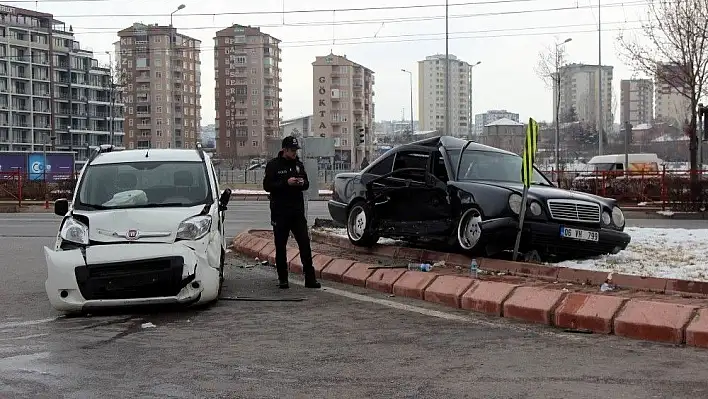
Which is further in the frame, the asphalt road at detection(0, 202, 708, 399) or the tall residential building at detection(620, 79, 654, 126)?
the tall residential building at detection(620, 79, 654, 126)

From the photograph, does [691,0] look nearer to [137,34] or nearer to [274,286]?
[274,286]

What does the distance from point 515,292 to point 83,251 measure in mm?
4151

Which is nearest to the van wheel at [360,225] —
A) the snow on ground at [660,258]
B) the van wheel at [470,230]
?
the snow on ground at [660,258]

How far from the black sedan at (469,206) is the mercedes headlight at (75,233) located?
4340 millimetres

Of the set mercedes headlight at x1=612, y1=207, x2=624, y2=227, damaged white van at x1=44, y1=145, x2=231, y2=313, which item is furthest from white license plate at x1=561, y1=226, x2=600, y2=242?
damaged white van at x1=44, y1=145, x2=231, y2=313

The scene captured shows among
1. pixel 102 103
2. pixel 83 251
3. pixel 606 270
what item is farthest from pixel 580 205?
pixel 102 103

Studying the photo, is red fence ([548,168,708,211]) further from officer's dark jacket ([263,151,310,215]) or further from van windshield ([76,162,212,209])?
van windshield ([76,162,212,209])

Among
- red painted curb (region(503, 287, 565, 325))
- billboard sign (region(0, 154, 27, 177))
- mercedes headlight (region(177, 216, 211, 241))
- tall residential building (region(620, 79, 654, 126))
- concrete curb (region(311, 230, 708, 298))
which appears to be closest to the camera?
red painted curb (region(503, 287, 565, 325))

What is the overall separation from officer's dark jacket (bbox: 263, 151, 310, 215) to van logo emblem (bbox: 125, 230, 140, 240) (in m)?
1.97

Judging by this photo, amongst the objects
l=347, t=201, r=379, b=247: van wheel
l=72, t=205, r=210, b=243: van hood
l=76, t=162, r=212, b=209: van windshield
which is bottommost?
l=347, t=201, r=379, b=247: van wheel

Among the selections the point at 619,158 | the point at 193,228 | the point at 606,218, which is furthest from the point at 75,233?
the point at 619,158

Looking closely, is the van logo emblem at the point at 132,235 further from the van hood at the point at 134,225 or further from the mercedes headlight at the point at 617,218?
the mercedes headlight at the point at 617,218

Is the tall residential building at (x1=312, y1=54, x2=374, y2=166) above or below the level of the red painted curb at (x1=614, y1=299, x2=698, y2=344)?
above

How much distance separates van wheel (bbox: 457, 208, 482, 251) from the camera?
912 cm
